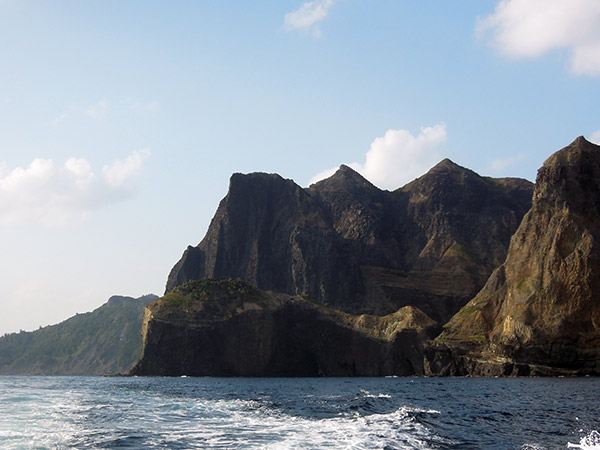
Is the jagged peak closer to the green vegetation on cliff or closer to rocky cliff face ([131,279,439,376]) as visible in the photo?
rocky cliff face ([131,279,439,376])

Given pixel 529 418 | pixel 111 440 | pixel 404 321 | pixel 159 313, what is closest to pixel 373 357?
pixel 404 321

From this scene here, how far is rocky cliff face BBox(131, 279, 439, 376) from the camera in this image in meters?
160

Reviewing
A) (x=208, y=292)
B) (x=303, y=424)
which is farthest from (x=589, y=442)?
(x=208, y=292)

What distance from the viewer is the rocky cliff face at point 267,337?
6309 inches

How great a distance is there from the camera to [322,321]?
171 metres

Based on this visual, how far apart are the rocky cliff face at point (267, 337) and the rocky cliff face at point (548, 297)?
47.9ft

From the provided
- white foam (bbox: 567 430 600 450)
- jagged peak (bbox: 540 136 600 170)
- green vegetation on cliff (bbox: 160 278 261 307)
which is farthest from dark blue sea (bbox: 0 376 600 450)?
green vegetation on cliff (bbox: 160 278 261 307)

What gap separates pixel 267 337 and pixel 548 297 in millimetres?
70508

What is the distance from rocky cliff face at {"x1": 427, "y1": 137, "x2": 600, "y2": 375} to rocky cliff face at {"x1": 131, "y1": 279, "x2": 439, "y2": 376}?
14589 mm

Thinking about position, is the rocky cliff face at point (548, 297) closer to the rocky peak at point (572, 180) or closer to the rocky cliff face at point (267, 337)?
the rocky peak at point (572, 180)

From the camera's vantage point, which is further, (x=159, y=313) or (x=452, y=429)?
(x=159, y=313)

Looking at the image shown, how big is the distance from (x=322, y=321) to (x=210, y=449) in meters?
141

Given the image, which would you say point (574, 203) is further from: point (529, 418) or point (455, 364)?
point (529, 418)

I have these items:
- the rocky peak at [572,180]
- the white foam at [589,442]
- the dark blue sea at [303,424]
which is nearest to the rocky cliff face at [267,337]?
the rocky peak at [572,180]
